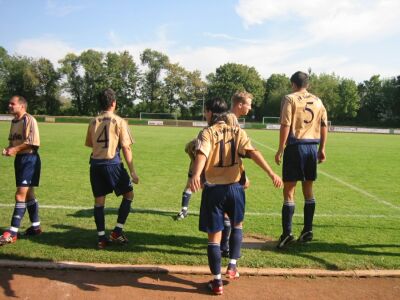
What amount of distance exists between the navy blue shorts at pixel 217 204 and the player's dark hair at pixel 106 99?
69.0 inches

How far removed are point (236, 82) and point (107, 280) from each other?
8114 centimetres

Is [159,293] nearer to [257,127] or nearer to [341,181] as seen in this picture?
[341,181]

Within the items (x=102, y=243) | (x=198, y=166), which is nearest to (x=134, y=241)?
(x=102, y=243)

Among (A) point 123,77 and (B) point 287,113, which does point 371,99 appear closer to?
(A) point 123,77

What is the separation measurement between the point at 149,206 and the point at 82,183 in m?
2.60

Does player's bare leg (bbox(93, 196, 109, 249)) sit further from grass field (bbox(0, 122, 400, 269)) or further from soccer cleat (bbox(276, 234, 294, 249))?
soccer cleat (bbox(276, 234, 294, 249))

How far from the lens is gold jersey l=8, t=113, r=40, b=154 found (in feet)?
16.2

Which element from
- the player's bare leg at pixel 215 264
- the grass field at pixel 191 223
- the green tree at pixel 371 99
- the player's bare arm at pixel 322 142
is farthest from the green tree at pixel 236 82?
the player's bare leg at pixel 215 264

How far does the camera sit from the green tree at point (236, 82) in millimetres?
81562

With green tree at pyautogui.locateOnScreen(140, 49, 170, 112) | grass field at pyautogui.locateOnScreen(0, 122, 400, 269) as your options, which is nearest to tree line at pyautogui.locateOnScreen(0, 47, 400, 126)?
green tree at pyautogui.locateOnScreen(140, 49, 170, 112)

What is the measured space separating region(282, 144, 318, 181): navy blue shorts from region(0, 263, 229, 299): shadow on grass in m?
1.93

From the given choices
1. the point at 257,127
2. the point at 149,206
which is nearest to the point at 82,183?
the point at 149,206

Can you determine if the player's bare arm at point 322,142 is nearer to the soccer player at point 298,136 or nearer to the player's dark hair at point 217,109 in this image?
the soccer player at point 298,136

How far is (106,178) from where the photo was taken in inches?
189
